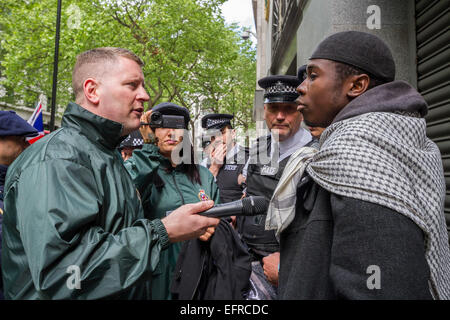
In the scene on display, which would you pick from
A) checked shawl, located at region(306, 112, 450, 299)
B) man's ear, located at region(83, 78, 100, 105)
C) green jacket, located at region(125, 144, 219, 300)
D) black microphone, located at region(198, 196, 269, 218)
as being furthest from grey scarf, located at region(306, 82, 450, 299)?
green jacket, located at region(125, 144, 219, 300)

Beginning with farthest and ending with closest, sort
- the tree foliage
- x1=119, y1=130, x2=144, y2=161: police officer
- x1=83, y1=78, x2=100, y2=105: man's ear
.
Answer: the tree foliage → x1=119, y1=130, x2=144, y2=161: police officer → x1=83, y1=78, x2=100, y2=105: man's ear

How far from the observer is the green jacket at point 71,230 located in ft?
4.49

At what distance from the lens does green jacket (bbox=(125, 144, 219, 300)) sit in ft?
8.89

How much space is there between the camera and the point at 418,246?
4.06 ft

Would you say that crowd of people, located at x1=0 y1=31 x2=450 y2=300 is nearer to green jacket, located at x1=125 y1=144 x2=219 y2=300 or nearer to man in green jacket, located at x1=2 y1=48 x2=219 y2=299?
man in green jacket, located at x1=2 y1=48 x2=219 y2=299

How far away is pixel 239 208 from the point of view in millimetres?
1978

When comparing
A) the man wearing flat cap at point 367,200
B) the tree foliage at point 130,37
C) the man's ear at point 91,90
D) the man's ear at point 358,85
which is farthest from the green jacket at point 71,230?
the tree foliage at point 130,37

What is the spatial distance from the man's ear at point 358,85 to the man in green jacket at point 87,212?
3.17 ft

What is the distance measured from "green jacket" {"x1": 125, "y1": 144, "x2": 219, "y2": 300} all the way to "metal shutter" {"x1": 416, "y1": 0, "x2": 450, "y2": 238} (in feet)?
7.74

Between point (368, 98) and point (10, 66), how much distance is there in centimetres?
1746

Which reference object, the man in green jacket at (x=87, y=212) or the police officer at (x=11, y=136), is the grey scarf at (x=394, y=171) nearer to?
the man in green jacket at (x=87, y=212)

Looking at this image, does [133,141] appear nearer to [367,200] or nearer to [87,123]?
[87,123]
